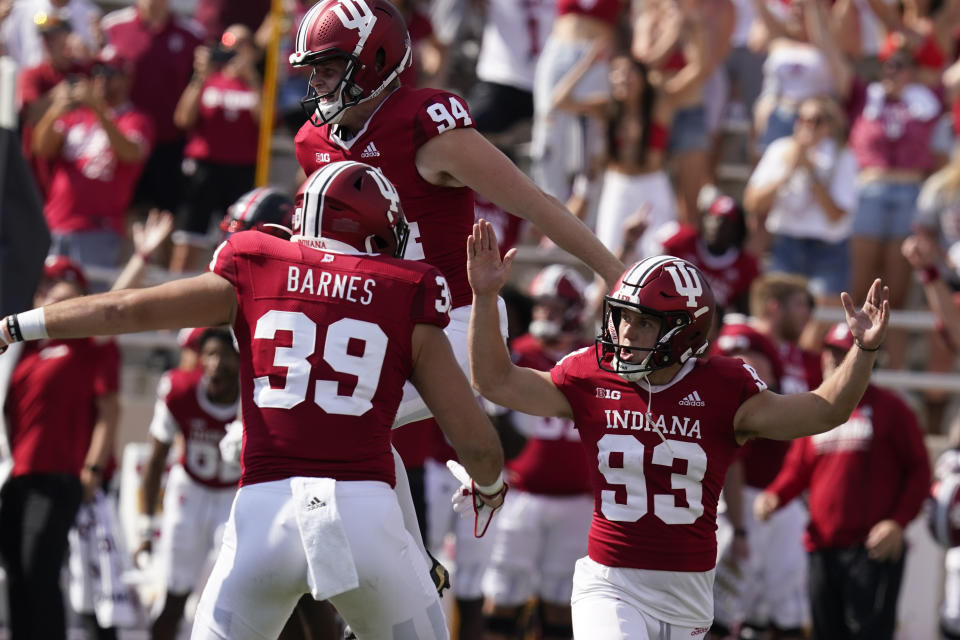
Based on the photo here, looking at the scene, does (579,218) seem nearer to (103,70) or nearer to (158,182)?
(103,70)

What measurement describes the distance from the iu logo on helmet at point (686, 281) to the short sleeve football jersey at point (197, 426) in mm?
3613

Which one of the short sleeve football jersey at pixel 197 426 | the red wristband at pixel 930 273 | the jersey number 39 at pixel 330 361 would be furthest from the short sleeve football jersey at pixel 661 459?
the short sleeve football jersey at pixel 197 426

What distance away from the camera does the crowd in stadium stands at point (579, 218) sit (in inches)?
326

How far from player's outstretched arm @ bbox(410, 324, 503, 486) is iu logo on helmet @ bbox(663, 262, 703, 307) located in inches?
36.7

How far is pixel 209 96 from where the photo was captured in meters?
11.1

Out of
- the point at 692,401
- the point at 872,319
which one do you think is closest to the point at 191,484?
the point at 692,401

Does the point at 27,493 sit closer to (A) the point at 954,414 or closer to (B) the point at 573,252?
(B) the point at 573,252

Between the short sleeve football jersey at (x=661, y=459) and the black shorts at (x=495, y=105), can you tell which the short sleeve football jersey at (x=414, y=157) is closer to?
the short sleeve football jersey at (x=661, y=459)

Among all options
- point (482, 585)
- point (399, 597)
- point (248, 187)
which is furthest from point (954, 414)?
point (399, 597)

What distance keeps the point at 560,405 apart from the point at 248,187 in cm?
629

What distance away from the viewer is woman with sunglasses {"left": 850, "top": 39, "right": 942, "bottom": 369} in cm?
1067

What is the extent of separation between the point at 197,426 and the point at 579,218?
2281 millimetres


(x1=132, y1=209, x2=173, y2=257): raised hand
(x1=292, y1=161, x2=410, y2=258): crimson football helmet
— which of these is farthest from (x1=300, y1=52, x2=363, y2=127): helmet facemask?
(x1=132, y1=209, x2=173, y2=257): raised hand

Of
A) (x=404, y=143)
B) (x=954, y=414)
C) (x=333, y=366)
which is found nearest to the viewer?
(x=333, y=366)
